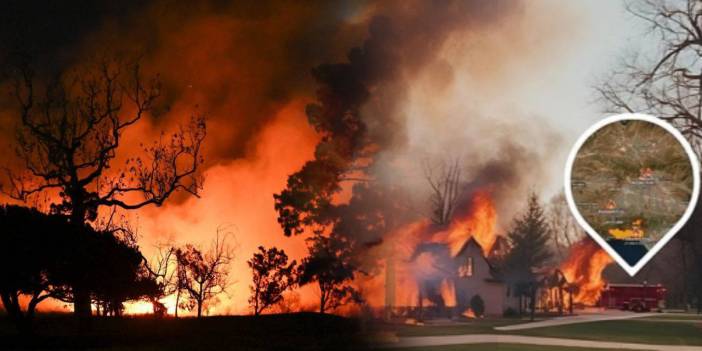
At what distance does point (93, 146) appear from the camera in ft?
86.4

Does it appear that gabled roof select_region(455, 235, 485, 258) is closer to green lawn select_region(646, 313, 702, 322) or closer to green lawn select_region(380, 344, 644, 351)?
green lawn select_region(646, 313, 702, 322)

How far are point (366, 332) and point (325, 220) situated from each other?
550cm

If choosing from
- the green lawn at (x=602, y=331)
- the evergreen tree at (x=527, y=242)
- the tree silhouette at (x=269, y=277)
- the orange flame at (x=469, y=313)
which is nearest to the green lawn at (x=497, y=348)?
the green lawn at (x=602, y=331)

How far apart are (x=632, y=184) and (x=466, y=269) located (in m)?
8.89

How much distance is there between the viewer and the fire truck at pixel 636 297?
51.0 meters

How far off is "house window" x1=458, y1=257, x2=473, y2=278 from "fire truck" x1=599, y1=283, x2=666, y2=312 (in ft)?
47.0

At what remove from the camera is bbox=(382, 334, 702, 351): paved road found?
89.8 feet

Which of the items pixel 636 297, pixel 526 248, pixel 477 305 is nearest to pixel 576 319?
pixel 477 305

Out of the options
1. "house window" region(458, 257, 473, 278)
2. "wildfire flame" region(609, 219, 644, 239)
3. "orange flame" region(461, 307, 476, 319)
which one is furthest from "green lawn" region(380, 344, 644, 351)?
"house window" region(458, 257, 473, 278)

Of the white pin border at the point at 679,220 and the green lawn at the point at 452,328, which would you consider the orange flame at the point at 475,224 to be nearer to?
the green lawn at the point at 452,328

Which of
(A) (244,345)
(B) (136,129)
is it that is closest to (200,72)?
(B) (136,129)

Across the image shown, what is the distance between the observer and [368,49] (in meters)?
31.4

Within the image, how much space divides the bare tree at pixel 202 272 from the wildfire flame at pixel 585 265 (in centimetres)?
2777

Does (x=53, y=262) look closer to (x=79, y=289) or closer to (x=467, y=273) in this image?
(x=79, y=289)
